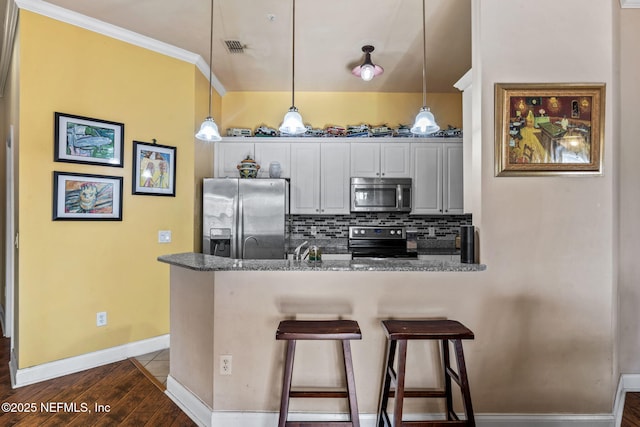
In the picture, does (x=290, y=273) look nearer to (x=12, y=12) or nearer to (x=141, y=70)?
(x=141, y=70)

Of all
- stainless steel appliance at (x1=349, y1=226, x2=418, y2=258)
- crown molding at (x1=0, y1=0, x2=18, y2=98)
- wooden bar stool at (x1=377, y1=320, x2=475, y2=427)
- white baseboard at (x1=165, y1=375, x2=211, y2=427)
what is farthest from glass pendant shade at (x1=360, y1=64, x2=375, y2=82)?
white baseboard at (x1=165, y1=375, x2=211, y2=427)

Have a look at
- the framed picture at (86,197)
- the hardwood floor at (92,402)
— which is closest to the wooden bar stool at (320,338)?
the hardwood floor at (92,402)

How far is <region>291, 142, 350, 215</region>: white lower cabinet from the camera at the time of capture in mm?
3807

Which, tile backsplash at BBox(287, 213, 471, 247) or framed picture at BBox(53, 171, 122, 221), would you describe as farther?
tile backsplash at BBox(287, 213, 471, 247)

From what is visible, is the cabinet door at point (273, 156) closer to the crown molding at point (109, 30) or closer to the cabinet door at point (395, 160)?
the crown molding at point (109, 30)

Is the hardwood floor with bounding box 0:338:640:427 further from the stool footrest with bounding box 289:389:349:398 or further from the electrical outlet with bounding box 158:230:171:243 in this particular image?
the electrical outlet with bounding box 158:230:171:243

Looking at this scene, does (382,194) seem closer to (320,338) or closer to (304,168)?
(304,168)

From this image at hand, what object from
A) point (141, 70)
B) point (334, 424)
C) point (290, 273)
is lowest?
point (334, 424)

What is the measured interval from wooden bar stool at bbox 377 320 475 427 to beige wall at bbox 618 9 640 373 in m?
1.53

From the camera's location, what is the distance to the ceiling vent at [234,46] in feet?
9.39

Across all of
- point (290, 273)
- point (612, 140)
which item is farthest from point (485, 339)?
point (612, 140)

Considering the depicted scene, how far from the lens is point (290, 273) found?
182cm

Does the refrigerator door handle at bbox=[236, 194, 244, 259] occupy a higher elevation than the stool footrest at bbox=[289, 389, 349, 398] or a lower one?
higher

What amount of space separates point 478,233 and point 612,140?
920mm
